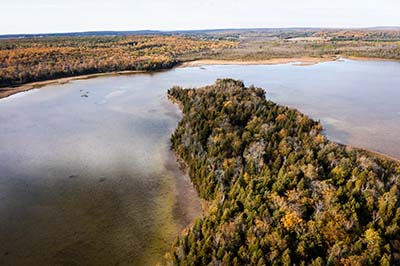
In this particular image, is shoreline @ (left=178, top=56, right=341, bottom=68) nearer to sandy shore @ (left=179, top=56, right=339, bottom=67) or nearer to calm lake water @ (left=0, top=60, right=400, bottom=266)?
sandy shore @ (left=179, top=56, right=339, bottom=67)

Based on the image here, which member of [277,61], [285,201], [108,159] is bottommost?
[108,159]

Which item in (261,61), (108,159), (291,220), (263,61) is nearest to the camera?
(291,220)

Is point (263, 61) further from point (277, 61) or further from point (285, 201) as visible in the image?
point (285, 201)

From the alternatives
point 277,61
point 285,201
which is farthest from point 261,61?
point 285,201

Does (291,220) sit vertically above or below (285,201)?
below

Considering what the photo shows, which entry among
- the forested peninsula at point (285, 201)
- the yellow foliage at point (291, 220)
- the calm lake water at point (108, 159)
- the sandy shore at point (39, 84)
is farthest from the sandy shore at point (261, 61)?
the yellow foliage at point (291, 220)

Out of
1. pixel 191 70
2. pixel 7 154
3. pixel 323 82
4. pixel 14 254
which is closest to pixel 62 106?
pixel 7 154

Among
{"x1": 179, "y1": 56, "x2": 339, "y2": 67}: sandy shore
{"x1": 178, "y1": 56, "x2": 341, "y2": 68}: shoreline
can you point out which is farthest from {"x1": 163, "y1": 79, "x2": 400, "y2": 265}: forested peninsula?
{"x1": 179, "y1": 56, "x2": 339, "y2": 67}: sandy shore
